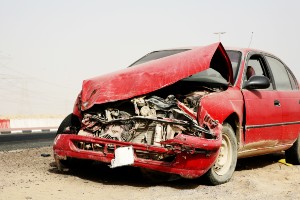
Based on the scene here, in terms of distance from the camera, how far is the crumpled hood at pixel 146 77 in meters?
5.20

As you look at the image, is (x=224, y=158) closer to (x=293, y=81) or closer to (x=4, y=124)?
(x=293, y=81)

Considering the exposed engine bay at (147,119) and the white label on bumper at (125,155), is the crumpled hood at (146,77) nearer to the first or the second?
the exposed engine bay at (147,119)

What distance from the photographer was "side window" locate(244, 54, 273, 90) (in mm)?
6352

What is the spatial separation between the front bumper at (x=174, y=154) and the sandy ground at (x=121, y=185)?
23 centimetres

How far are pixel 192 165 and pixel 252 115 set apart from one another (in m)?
1.46

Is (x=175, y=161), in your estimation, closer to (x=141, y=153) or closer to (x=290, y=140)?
(x=141, y=153)

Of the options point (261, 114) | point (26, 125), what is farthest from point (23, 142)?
point (26, 125)

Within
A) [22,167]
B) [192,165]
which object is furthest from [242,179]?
[22,167]

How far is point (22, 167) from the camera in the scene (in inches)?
245

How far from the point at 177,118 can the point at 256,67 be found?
2.09 meters

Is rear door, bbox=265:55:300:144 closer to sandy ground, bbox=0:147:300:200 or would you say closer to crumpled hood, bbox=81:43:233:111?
sandy ground, bbox=0:147:300:200

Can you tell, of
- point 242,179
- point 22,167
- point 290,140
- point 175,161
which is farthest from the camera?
point 290,140

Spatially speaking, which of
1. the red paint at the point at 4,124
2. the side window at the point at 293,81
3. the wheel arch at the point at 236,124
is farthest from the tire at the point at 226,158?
the red paint at the point at 4,124

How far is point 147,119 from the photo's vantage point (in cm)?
498
